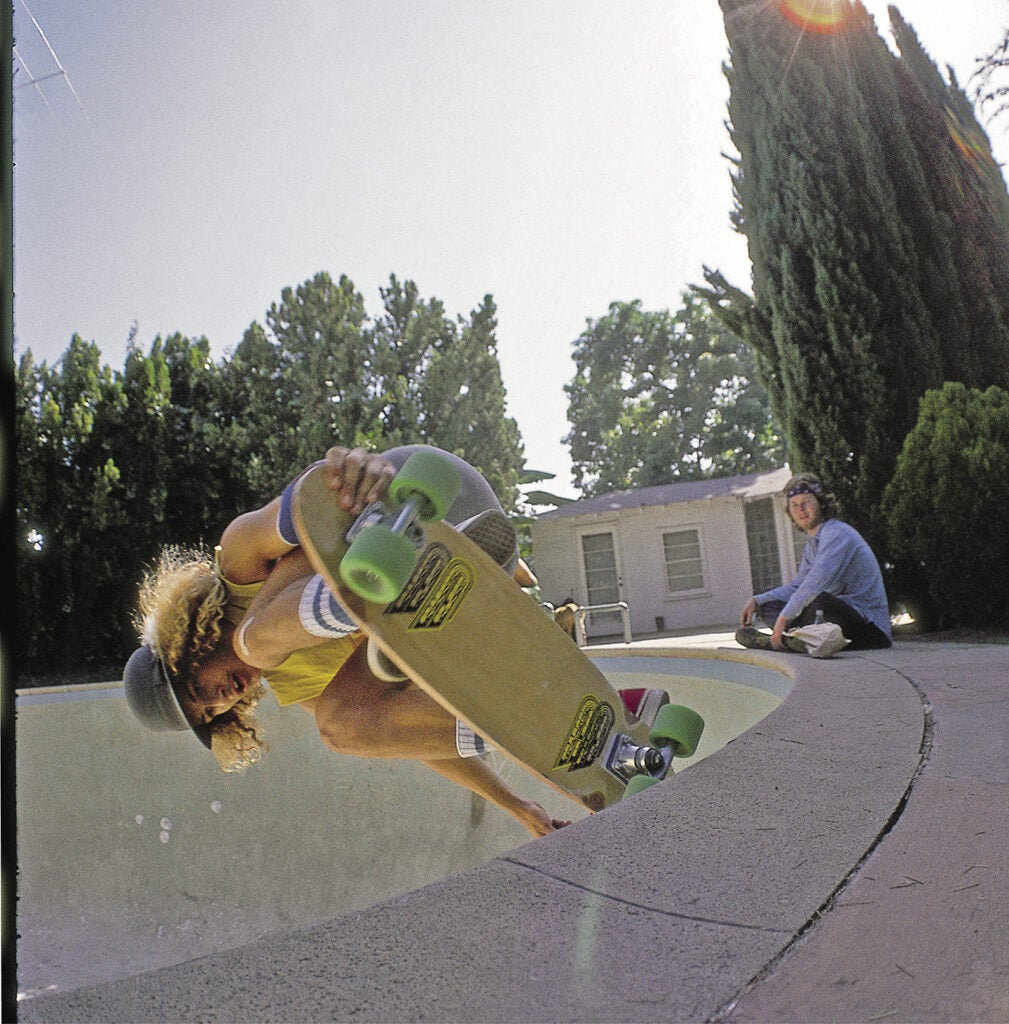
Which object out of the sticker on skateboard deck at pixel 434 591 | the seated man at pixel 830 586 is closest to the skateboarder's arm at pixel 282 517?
the sticker on skateboard deck at pixel 434 591

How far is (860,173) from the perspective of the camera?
584 cm

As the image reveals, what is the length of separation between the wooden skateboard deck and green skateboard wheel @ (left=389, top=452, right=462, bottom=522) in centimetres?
20

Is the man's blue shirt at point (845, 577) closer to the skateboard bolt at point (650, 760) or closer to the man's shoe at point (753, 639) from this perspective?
the man's shoe at point (753, 639)

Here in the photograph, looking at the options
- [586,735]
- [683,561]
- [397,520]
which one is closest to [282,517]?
[397,520]

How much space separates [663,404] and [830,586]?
23672mm

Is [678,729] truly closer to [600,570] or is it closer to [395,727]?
[395,727]

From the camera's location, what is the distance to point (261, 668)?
2520mm

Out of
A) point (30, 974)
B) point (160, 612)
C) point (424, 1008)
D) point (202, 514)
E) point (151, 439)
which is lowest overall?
point (30, 974)

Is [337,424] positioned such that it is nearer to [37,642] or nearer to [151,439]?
[151,439]

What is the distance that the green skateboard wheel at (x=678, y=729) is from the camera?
6.91ft

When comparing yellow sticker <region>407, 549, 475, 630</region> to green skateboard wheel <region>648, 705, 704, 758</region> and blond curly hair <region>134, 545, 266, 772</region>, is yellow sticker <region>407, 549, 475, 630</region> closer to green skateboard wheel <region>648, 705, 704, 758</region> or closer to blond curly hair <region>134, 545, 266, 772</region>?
green skateboard wheel <region>648, 705, 704, 758</region>

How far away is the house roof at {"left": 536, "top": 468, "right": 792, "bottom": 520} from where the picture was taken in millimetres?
13383

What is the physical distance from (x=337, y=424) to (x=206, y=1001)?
40.7 ft

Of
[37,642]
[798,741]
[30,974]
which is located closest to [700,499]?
[37,642]
